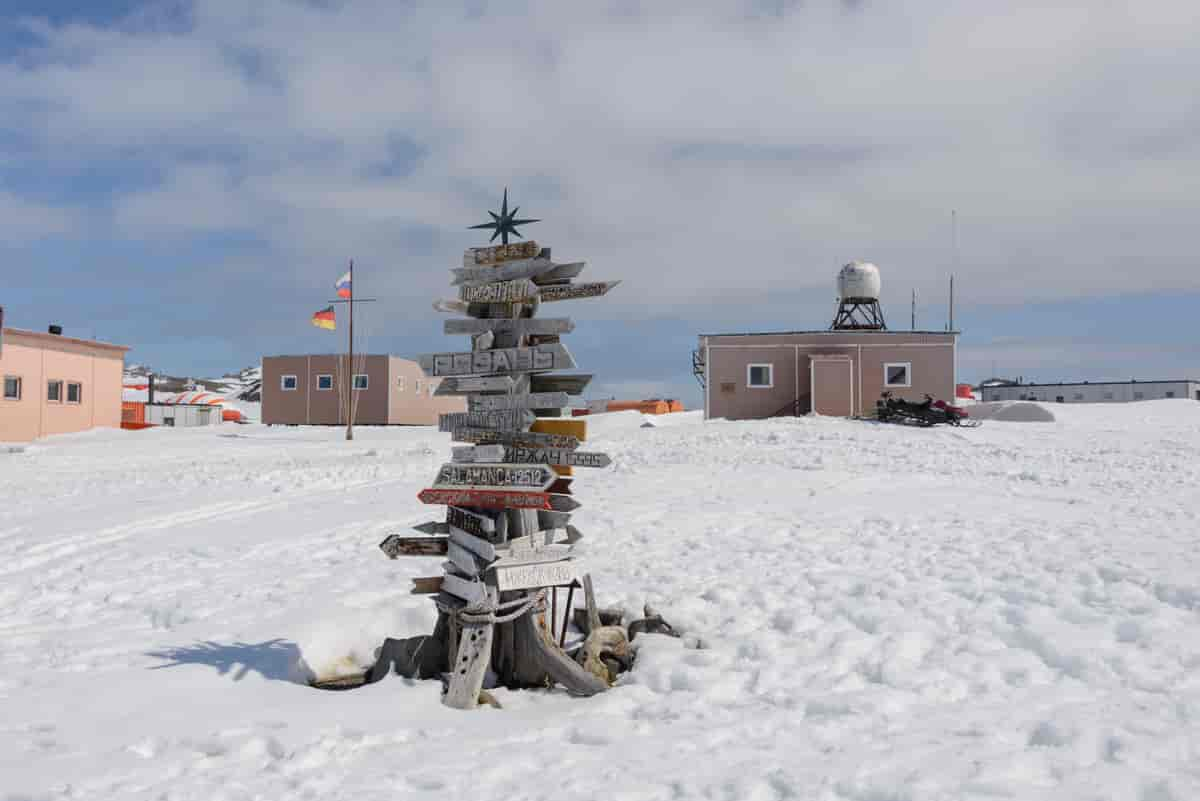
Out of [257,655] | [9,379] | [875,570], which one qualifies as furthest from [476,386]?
[9,379]

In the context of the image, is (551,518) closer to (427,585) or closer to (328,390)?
(427,585)

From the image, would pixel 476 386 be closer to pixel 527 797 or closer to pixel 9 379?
pixel 527 797

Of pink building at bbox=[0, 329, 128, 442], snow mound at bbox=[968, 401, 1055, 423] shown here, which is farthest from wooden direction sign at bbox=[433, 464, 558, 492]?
snow mound at bbox=[968, 401, 1055, 423]

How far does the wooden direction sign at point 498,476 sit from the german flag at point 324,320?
1205 inches

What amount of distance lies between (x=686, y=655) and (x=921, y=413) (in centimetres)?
2593

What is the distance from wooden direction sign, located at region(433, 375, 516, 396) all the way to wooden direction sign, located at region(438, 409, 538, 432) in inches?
7.0

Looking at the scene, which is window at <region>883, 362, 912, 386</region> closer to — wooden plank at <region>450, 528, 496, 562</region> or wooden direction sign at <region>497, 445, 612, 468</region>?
wooden direction sign at <region>497, 445, 612, 468</region>

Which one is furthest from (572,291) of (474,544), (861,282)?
(861,282)

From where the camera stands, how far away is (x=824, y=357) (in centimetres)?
3478

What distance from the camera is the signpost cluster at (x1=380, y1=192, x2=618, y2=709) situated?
6371 millimetres

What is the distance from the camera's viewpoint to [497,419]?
6.73 m

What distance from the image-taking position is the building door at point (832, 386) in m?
34.6

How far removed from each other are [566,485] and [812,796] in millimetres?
3150

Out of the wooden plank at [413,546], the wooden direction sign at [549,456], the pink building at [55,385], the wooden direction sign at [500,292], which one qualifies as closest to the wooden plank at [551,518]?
the wooden direction sign at [549,456]
